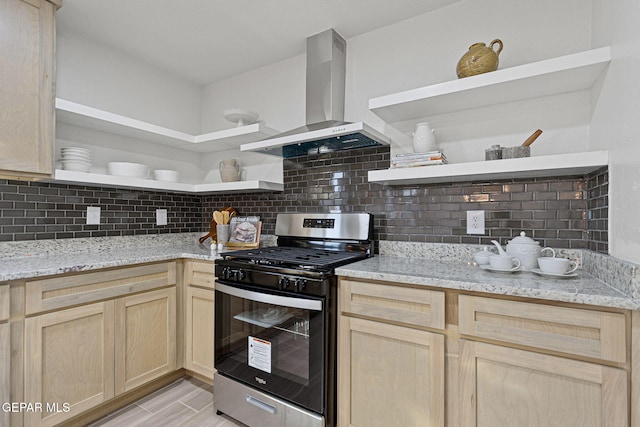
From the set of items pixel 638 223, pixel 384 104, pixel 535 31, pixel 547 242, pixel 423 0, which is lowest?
pixel 547 242

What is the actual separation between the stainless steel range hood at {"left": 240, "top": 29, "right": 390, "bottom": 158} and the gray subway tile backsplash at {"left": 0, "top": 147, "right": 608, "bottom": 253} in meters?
0.19

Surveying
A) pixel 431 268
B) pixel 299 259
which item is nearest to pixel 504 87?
pixel 431 268

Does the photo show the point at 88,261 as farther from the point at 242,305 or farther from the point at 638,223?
the point at 638,223

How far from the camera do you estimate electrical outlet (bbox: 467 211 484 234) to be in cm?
177

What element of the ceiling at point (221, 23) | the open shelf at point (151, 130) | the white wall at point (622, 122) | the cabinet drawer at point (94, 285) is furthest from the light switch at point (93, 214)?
the white wall at point (622, 122)

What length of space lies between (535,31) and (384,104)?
87 cm

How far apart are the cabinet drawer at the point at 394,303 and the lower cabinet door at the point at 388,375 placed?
44 millimetres

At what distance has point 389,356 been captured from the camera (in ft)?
4.61

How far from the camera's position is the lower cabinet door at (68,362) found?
1.48m

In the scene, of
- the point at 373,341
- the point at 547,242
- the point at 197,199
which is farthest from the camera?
the point at 197,199

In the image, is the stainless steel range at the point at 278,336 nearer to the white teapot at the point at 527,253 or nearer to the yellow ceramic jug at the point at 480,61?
the white teapot at the point at 527,253

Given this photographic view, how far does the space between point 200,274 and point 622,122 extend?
2.25 meters

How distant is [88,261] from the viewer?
1.72 meters

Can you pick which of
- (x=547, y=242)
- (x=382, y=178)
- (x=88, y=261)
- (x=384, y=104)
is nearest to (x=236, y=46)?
(x=384, y=104)
